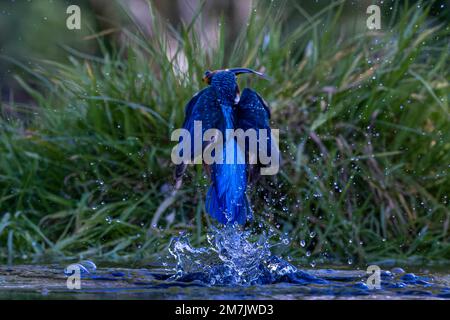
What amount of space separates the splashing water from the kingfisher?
0.28 m

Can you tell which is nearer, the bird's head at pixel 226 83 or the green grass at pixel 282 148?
the bird's head at pixel 226 83

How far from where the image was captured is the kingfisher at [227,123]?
350 cm

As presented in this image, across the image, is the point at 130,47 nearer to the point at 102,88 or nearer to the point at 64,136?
the point at 102,88

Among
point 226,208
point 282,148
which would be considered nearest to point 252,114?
point 226,208

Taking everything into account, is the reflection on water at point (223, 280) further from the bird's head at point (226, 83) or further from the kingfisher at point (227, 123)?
the bird's head at point (226, 83)

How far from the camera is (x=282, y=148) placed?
187 inches

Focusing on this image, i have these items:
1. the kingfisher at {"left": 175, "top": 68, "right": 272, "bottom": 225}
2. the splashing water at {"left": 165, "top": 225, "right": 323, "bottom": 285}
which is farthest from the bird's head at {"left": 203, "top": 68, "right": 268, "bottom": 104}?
the splashing water at {"left": 165, "top": 225, "right": 323, "bottom": 285}

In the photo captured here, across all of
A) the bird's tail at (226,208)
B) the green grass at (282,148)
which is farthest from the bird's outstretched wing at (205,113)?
the green grass at (282,148)

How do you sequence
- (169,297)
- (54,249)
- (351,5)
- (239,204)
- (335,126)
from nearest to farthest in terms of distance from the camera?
(169,297) → (239,204) → (54,249) → (335,126) → (351,5)

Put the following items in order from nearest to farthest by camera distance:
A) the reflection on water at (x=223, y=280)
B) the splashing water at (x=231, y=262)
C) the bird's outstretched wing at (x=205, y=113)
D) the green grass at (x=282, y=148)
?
the reflection on water at (x=223, y=280), the bird's outstretched wing at (x=205, y=113), the splashing water at (x=231, y=262), the green grass at (x=282, y=148)

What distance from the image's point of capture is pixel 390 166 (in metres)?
4.71

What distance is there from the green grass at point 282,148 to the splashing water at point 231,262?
7.3 inches

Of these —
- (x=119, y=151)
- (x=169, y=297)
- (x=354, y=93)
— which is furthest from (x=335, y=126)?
(x=169, y=297)

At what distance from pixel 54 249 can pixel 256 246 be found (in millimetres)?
1007
